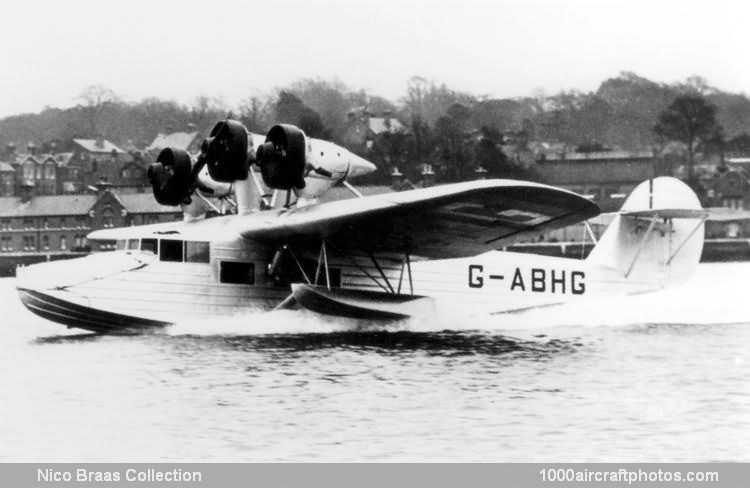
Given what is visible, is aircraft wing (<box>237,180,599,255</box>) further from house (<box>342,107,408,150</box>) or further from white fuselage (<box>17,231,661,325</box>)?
house (<box>342,107,408,150</box>)

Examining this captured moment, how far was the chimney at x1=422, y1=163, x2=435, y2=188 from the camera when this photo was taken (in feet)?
99.6

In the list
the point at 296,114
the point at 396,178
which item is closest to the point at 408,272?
the point at 296,114

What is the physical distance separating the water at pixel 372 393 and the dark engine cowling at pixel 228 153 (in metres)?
2.35

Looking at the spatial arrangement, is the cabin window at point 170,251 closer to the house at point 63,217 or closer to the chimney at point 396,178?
the chimney at point 396,178

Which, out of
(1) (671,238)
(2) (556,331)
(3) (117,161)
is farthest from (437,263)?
(3) (117,161)

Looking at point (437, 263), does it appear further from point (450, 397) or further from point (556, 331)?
point (450, 397)

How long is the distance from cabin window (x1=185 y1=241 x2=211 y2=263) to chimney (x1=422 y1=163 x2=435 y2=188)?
14.4 metres

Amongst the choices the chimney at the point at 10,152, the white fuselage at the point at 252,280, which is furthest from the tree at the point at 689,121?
the chimney at the point at 10,152

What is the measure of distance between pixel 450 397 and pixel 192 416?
2.78m

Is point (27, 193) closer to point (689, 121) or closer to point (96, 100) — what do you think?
point (96, 100)

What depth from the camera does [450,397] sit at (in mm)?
11195

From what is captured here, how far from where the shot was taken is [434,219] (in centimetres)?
1544

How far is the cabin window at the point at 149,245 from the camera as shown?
16047mm

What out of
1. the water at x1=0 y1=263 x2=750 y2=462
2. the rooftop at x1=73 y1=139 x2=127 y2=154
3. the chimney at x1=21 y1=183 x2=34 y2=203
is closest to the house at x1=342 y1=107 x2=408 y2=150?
the water at x1=0 y1=263 x2=750 y2=462
